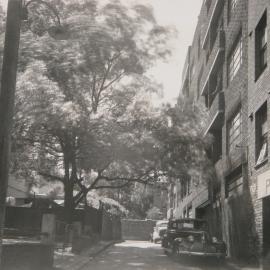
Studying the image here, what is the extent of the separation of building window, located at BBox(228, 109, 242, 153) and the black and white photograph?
0.08 metres

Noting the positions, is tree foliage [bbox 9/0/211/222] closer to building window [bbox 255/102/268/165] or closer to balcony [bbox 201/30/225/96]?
balcony [bbox 201/30/225/96]

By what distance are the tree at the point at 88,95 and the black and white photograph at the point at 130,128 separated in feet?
0.18

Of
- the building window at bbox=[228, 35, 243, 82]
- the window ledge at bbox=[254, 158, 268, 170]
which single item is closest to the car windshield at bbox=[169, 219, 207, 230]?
the window ledge at bbox=[254, 158, 268, 170]

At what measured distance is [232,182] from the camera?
22.8 meters

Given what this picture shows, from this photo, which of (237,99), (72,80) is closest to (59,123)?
(72,80)

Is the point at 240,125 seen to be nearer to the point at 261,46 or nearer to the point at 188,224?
the point at 261,46

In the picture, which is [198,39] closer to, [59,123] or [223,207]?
[223,207]

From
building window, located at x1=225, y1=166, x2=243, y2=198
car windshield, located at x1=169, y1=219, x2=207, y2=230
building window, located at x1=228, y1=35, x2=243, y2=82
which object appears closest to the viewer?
building window, located at x1=225, y1=166, x2=243, y2=198

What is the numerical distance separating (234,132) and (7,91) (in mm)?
15727

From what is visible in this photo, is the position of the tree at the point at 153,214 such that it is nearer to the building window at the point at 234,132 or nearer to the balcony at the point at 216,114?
the balcony at the point at 216,114

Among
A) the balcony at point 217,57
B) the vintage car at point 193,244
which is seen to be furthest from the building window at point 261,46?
the balcony at point 217,57

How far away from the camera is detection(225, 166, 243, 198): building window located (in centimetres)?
2072

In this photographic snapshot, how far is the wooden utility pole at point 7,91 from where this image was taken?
8.16 metres

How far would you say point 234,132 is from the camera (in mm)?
22781
